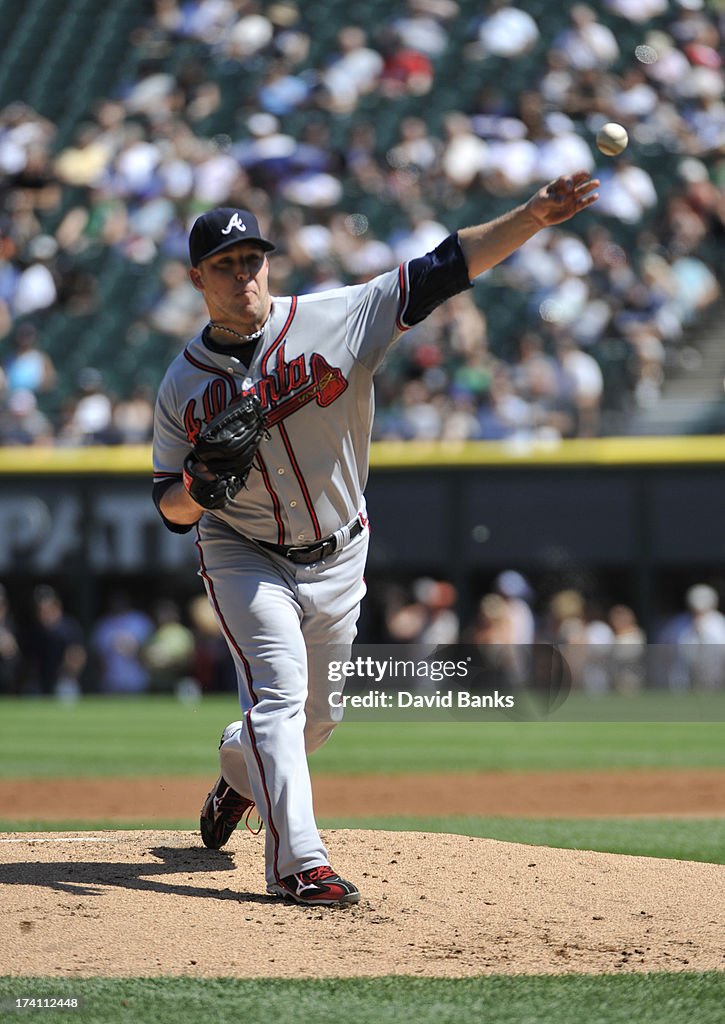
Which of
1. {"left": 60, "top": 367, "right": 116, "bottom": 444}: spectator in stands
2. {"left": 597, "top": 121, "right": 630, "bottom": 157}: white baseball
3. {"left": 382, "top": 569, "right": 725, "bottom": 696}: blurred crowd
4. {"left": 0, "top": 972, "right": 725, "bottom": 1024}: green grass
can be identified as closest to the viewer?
{"left": 0, "top": 972, "right": 725, "bottom": 1024}: green grass

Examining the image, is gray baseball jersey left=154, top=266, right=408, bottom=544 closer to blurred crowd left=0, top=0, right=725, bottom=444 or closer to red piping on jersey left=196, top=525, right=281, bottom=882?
red piping on jersey left=196, top=525, right=281, bottom=882

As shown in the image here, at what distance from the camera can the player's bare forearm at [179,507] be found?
4074mm

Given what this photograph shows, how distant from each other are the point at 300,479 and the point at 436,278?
2.06 feet

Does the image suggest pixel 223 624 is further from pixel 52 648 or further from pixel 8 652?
pixel 8 652

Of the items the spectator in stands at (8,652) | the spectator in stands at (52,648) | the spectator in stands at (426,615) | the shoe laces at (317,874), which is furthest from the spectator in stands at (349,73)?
the shoe laces at (317,874)

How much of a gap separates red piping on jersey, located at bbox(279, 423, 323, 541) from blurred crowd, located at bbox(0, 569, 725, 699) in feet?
27.8

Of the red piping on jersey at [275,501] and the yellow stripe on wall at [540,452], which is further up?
the red piping on jersey at [275,501]

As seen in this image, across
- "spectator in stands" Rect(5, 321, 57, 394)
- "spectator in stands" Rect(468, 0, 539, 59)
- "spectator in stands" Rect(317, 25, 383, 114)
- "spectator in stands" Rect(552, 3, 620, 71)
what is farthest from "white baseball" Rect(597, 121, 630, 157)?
"spectator in stands" Rect(468, 0, 539, 59)

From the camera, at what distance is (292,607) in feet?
13.6

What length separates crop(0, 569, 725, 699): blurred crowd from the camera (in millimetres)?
13484

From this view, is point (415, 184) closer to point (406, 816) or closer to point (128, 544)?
point (128, 544)

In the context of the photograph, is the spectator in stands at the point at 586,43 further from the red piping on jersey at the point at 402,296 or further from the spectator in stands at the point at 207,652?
the red piping on jersey at the point at 402,296

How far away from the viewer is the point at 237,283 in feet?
13.3

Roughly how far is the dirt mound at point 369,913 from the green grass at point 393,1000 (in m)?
0.10
